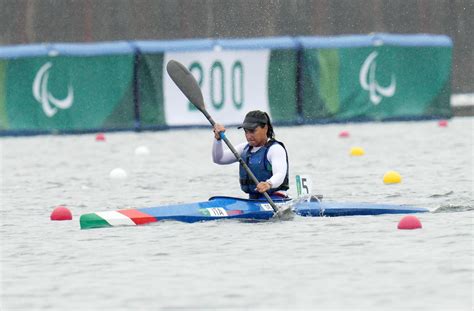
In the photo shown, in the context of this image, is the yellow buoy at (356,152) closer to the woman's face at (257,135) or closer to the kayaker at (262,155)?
the kayaker at (262,155)

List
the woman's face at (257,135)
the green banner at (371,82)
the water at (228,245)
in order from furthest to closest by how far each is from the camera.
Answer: the green banner at (371,82) < the woman's face at (257,135) < the water at (228,245)

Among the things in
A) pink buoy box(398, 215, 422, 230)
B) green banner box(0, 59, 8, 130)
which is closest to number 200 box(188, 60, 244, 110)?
green banner box(0, 59, 8, 130)

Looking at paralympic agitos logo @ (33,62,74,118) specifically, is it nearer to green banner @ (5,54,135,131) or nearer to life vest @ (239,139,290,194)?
green banner @ (5,54,135,131)

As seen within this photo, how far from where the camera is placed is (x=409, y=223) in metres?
11.5

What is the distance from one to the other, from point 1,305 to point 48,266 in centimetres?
161

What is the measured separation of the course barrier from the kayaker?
37.5 ft

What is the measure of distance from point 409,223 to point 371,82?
48.4ft

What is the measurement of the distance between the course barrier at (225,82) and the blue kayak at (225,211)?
11800mm

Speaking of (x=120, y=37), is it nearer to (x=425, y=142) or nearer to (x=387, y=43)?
(x=387, y=43)

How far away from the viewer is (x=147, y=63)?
24.7 meters

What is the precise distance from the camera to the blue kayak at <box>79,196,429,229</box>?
1216cm

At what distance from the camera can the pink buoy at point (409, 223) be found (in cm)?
1149

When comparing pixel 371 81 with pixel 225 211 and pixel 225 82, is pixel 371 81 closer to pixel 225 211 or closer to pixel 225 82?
pixel 225 82

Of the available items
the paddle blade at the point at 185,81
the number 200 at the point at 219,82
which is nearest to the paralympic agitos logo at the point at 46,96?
the number 200 at the point at 219,82
